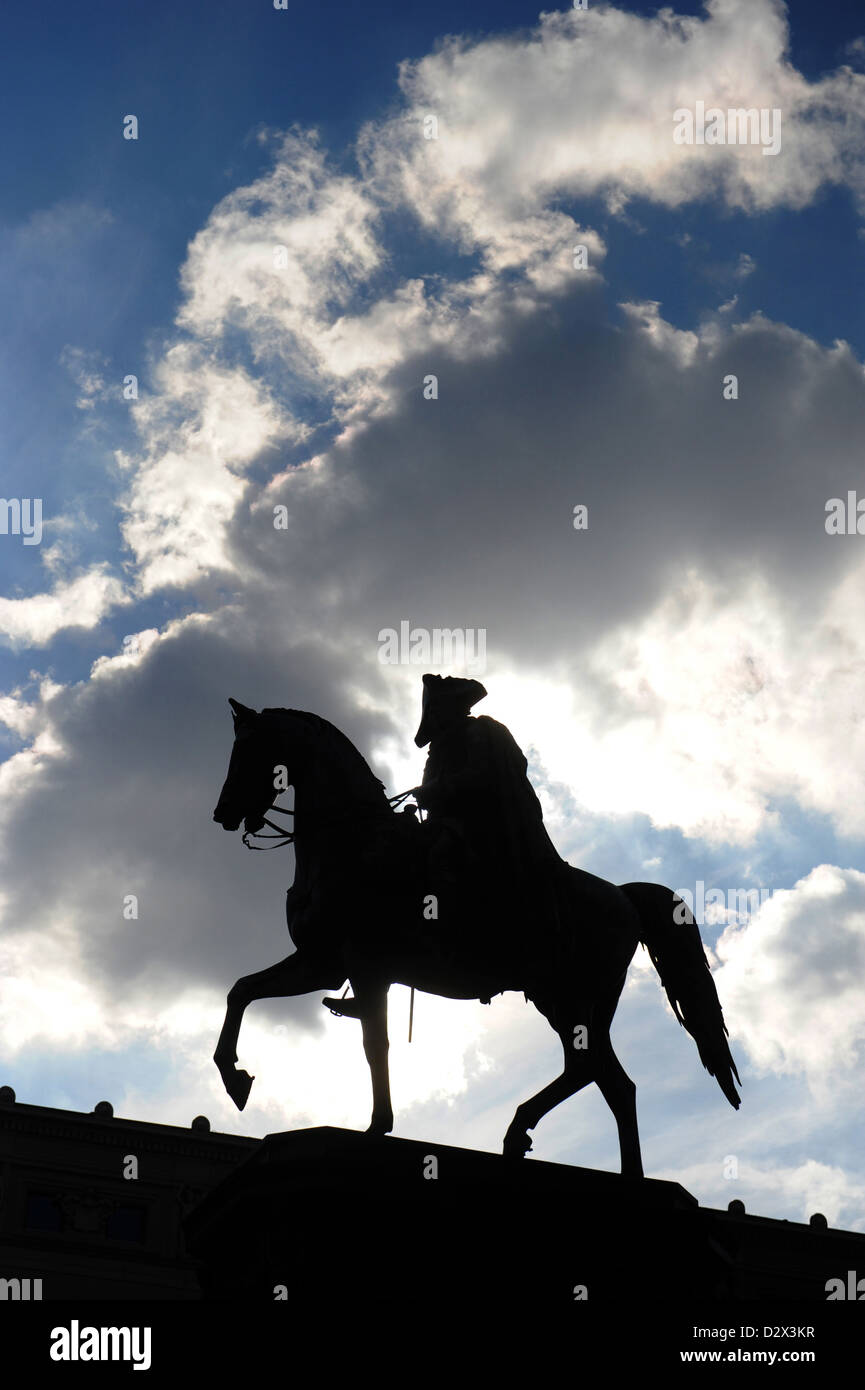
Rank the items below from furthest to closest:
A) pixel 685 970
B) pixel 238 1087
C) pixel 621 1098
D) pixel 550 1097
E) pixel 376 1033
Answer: pixel 685 970, pixel 621 1098, pixel 550 1097, pixel 376 1033, pixel 238 1087

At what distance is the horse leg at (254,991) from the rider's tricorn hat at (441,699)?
2.50 metres

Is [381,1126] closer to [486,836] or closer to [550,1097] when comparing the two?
[550,1097]

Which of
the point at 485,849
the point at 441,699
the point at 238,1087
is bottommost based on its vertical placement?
the point at 238,1087

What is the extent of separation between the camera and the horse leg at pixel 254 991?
1013 cm

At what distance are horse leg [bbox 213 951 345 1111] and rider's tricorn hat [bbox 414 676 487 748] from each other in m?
2.50

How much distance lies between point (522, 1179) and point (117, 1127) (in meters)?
32.2

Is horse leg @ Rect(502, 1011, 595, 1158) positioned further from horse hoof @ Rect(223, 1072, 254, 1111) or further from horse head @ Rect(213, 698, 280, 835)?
horse head @ Rect(213, 698, 280, 835)

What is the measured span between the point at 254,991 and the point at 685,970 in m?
4.01

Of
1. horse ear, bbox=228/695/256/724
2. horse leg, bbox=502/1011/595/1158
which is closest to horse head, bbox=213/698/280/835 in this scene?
horse ear, bbox=228/695/256/724

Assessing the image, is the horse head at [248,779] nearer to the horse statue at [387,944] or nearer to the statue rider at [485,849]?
the horse statue at [387,944]

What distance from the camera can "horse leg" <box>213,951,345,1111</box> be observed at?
1013cm

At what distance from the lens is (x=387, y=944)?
10.8 metres

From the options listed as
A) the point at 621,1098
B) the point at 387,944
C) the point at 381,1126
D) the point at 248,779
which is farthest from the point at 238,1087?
the point at 621,1098
